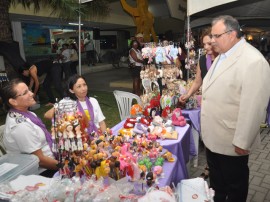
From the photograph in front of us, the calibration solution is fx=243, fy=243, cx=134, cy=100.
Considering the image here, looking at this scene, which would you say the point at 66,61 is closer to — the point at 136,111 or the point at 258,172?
the point at 136,111

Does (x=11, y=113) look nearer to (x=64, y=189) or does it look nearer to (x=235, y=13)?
(x=64, y=189)

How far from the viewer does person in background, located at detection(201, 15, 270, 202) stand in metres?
1.67

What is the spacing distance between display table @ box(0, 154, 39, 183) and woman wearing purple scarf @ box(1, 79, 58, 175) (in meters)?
0.28

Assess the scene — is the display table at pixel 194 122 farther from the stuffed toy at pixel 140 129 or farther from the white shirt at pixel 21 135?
the white shirt at pixel 21 135

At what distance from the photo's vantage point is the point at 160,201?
1168 mm

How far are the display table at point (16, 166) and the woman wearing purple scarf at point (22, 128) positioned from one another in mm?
284

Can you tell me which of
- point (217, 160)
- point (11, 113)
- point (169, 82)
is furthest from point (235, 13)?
point (11, 113)

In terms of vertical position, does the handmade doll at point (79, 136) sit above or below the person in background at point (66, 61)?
below

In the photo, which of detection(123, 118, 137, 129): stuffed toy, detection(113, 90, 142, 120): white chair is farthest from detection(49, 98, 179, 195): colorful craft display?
detection(113, 90, 142, 120): white chair

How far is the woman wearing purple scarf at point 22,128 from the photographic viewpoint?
6.18ft

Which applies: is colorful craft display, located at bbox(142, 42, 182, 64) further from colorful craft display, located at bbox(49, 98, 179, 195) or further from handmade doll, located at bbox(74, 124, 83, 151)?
handmade doll, located at bbox(74, 124, 83, 151)

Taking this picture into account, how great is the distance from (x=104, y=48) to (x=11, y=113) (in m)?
19.4

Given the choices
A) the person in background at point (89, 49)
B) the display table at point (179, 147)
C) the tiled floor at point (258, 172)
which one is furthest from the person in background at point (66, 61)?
the person in background at point (89, 49)

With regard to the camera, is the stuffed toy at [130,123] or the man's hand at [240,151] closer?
the man's hand at [240,151]
